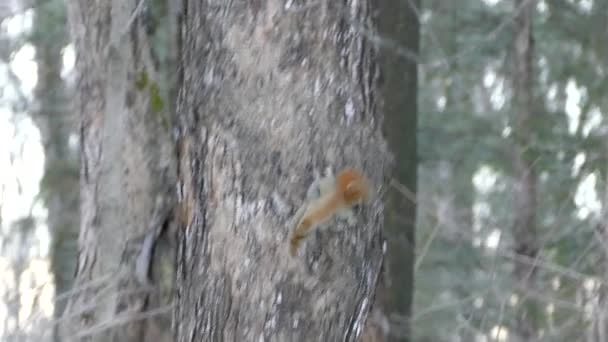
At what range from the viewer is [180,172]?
3.02 meters

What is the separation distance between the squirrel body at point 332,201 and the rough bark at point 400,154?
3.21 meters

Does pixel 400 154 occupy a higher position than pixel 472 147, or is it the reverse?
pixel 400 154

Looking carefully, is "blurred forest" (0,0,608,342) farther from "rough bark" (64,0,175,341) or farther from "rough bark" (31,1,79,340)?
"rough bark" (64,0,175,341)

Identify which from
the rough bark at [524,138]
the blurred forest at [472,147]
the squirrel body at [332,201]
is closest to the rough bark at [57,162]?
the blurred forest at [472,147]

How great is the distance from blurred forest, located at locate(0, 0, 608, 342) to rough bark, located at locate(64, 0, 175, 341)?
67 cm

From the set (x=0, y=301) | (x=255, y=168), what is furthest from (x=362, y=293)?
(x=0, y=301)

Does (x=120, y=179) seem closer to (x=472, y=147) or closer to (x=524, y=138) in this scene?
(x=524, y=138)

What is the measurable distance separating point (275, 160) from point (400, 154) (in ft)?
11.4

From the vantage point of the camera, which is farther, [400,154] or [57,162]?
[57,162]

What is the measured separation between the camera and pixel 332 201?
2.83 metres

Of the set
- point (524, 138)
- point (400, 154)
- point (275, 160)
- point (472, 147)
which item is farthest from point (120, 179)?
point (472, 147)

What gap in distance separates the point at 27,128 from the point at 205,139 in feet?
18.7

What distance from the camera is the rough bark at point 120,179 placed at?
17.7ft

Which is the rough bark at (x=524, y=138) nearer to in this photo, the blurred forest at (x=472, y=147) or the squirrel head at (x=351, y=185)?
the blurred forest at (x=472, y=147)
